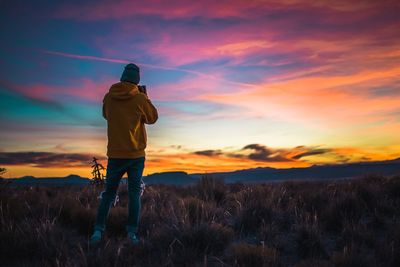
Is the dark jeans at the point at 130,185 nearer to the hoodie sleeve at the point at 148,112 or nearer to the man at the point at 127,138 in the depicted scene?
the man at the point at 127,138

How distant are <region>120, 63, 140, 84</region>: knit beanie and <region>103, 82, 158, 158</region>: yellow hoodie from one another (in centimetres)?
9

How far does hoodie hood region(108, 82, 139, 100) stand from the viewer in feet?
20.0

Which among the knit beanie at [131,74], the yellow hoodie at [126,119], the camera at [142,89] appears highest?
the knit beanie at [131,74]

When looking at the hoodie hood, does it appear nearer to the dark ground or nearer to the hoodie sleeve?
the hoodie sleeve

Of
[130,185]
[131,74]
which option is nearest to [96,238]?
[130,185]

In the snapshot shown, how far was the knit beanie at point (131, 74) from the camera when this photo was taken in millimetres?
6266

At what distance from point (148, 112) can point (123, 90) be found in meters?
0.48

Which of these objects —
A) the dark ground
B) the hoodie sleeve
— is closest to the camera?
the hoodie sleeve

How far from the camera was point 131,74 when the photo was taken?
6.28m

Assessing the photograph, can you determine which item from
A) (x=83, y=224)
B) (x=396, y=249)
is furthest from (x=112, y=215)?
(x=396, y=249)

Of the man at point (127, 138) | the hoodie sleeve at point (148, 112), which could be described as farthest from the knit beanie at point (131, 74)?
the hoodie sleeve at point (148, 112)

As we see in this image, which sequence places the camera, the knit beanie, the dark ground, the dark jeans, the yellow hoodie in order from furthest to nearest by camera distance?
the camera
the knit beanie
the dark jeans
the yellow hoodie
the dark ground

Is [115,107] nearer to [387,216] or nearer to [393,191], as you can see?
[387,216]

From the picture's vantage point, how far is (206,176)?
11641 mm
